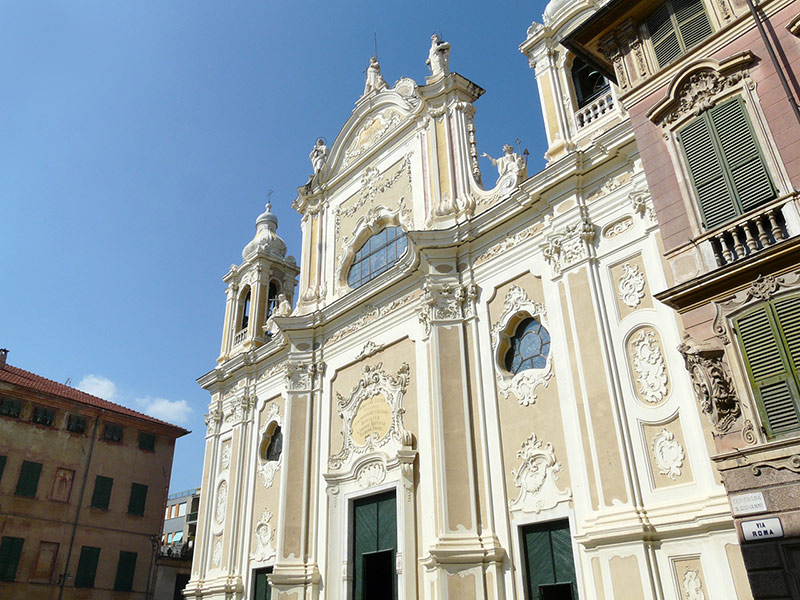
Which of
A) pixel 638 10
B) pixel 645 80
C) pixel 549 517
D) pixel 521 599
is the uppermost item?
pixel 638 10

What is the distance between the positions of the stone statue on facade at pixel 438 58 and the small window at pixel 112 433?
1900 centimetres

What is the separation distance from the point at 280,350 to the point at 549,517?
995cm

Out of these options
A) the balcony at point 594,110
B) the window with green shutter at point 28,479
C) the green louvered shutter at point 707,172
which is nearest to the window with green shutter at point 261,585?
the window with green shutter at point 28,479

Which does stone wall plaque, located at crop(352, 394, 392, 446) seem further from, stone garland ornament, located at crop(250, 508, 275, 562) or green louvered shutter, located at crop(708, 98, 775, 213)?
green louvered shutter, located at crop(708, 98, 775, 213)

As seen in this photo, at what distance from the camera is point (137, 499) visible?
25688mm

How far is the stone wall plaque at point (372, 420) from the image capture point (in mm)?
14094

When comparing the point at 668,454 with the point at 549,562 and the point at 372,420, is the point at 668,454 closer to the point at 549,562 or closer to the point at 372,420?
the point at 549,562

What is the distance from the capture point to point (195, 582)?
18047 mm

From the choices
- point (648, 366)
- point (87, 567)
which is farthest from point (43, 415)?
point (648, 366)

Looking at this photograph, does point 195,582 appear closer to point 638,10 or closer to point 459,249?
point 459,249

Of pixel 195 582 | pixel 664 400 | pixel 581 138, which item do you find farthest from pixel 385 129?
pixel 195 582

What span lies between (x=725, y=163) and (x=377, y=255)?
9.85 metres

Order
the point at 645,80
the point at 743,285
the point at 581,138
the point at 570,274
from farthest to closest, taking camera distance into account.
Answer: the point at 581,138, the point at 570,274, the point at 645,80, the point at 743,285

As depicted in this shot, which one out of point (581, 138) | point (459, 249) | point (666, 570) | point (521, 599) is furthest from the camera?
point (459, 249)
